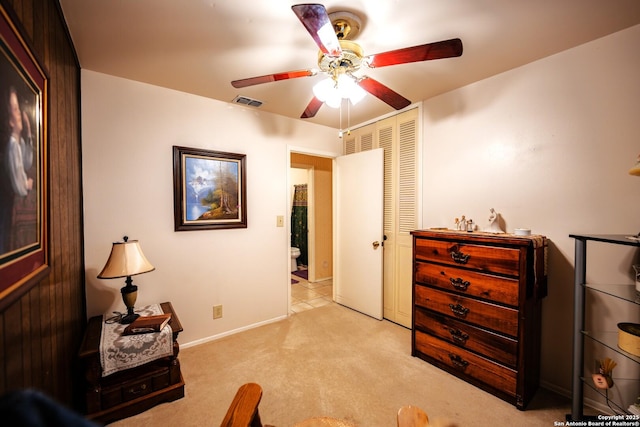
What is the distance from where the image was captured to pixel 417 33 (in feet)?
5.48

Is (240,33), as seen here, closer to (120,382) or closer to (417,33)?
(417,33)

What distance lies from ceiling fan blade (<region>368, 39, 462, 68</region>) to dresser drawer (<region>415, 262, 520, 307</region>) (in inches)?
58.3

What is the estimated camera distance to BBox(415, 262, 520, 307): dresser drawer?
1796 millimetres

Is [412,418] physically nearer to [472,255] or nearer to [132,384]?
[472,255]

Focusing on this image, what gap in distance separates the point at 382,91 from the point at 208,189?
1861 mm

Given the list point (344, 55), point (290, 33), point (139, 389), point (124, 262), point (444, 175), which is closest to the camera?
point (344, 55)

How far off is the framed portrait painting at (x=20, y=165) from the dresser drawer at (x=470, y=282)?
7.81 feet

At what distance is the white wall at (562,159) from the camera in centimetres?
168

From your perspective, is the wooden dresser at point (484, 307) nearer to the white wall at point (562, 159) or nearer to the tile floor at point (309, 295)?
the white wall at point (562, 159)

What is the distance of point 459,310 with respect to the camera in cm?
205

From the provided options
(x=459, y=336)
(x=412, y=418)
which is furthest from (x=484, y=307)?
(x=412, y=418)

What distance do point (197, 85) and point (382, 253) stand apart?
8.45 feet

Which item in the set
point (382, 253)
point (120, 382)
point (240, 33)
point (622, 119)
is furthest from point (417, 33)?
point (120, 382)

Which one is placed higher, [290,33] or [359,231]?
[290,33]
